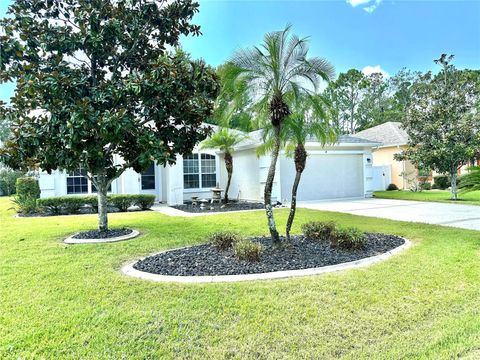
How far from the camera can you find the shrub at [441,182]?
24.4 meters

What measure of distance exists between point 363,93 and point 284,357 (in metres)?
47.2

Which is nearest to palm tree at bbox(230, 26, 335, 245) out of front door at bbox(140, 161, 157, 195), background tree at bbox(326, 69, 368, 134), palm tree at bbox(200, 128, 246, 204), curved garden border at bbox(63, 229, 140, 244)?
curved garden border at bbox(63, 229, 140, 244)

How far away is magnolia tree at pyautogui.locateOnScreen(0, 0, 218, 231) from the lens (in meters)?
7.77

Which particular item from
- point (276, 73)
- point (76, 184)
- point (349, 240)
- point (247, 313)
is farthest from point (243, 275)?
point (76, 184)

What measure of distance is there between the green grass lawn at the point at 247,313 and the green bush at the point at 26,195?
9659 millimetres

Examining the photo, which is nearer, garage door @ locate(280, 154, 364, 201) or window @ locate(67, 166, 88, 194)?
window @ locate(67, 166, 88, 194)

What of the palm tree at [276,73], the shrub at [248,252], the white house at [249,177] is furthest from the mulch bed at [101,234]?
the white house at [249,177]

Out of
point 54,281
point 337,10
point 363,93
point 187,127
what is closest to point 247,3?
point 337,10

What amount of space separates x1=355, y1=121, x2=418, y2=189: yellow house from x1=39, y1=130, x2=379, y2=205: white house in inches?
223

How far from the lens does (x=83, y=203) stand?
50.3 feet

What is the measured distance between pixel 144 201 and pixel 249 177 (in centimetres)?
604

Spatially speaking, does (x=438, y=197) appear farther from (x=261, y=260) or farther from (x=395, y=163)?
(x=261, y=260)

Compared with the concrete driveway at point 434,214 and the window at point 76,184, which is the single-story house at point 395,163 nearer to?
the concrete driveway at point 434,214

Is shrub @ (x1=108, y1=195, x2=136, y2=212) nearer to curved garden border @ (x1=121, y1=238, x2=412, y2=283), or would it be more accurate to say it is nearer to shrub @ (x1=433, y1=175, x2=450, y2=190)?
curved garden border @ (x1=121, y1=238, x2=412, y2=283)
